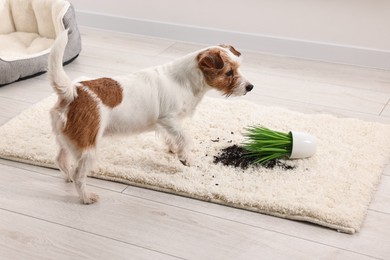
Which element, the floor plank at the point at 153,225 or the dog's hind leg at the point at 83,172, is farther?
the dog's hind leg at the point at 83,172

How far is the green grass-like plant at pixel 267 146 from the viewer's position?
2236mm

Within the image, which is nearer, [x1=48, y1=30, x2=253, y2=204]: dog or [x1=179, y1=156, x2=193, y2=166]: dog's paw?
[x1=48, y1=30, x2=253, y2=204]: dog

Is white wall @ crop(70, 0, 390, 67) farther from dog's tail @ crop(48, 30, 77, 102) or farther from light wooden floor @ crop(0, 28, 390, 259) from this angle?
dog's tail @ crop(48, 30, 77, 102)

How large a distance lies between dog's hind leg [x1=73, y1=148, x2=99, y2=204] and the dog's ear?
1.68 ft

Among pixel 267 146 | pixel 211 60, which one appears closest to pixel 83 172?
pixel 211 60

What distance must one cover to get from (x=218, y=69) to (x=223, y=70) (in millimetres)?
21

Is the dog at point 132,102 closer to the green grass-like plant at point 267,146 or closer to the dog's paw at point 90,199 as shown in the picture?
the dog's paw at point 90,199

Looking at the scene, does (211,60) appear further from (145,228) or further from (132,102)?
(145,228)

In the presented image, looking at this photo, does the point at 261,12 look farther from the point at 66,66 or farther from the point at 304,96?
the point at 66,66

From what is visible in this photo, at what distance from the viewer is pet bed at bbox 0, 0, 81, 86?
3.00 m

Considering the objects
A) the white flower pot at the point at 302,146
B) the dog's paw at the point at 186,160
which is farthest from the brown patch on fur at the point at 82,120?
the white flower pot at the point at 302,146

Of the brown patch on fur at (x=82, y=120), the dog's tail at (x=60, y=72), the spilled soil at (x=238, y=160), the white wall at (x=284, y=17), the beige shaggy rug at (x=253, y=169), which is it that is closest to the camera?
the dog's tail at (x=60, y=72)

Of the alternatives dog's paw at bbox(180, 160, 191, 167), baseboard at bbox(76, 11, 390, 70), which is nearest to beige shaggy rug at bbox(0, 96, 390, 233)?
dog's paw at bbox(180, 160, 191, 167)

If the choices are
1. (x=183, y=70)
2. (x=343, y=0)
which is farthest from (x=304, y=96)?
(x=183, y=70)
